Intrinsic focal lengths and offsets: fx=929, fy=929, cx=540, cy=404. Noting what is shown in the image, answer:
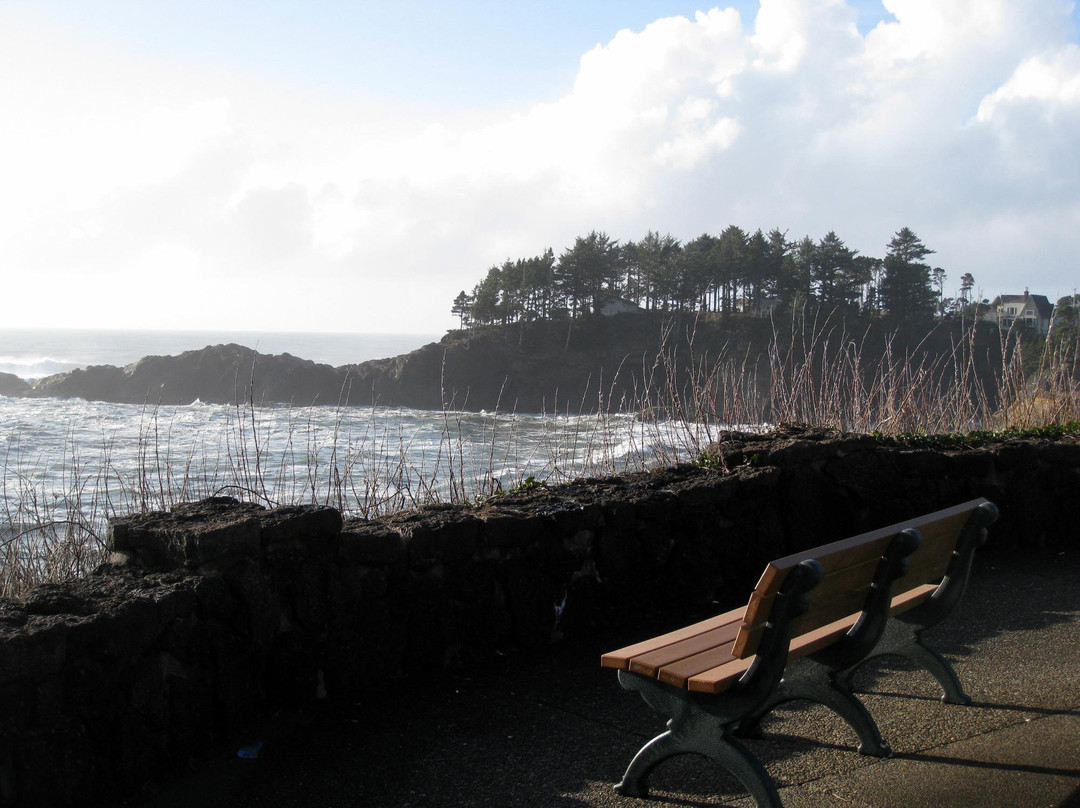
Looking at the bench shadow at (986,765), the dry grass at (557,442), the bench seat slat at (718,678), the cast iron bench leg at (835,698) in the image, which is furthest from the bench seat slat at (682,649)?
the dry grass at (557,442)

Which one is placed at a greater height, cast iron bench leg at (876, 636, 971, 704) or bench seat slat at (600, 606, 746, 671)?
bench seat slat at (600, 606, 746, 671)

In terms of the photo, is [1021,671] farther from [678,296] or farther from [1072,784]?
[678,296]

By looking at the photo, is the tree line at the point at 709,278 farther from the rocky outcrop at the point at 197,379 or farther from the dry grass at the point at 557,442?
the dry grass at the point at 557,442

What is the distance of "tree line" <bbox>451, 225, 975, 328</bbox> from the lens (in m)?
50.5

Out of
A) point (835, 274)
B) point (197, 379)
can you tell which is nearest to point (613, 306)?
point (835, 274)

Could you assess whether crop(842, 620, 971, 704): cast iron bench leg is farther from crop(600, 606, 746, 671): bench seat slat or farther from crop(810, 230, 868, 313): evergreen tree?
crop(810, 230, 868, 313): evergreen tree

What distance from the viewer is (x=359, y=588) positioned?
3.63 meters

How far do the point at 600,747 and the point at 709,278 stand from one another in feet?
177

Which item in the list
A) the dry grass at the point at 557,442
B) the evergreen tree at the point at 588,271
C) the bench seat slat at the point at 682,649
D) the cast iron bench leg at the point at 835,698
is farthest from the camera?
the evergreen tree at the point at 588,271

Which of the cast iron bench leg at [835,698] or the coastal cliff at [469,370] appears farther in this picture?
the coastal cliff at [469,370]

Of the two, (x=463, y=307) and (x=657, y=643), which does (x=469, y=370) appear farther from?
(x=657, y=643)

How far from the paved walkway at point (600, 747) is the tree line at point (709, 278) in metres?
45.4

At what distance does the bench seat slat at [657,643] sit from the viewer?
266 cm

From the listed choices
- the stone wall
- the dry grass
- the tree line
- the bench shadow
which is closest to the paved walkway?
the bench shadow
